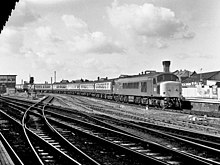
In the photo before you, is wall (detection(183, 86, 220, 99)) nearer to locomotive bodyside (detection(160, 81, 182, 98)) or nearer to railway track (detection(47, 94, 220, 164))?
locomotive bodyside (detection(160, 81, 182, 98))

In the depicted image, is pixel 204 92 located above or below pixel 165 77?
below

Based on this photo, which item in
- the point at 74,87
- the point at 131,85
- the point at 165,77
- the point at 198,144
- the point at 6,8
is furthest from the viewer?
the point at 74,87

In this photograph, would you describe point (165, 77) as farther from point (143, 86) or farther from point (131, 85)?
point (131, 85)

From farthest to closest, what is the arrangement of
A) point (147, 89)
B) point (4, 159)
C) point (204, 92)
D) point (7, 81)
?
point (7, 81)
point (204, 92)
point (147, 89)
point (4, 159)

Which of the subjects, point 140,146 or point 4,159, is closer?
point 4,159

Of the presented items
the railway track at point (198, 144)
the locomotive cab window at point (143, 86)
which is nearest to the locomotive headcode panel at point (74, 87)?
the locomotive cab window at point (143, 86)

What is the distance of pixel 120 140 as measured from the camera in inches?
500

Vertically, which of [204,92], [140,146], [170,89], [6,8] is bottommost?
[140,146]

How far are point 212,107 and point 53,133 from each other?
17.0 m

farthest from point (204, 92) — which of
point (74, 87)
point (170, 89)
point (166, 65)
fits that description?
point (166, 65)

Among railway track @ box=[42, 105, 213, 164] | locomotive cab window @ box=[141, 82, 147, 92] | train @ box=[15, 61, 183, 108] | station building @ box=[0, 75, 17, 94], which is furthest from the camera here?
station building @ box=[0, 75, 17, 94]

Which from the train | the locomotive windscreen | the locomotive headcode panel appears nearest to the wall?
the train

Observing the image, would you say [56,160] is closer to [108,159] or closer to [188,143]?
[108,159]

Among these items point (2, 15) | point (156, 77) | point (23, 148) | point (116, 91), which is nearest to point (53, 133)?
point (23, 148)
